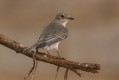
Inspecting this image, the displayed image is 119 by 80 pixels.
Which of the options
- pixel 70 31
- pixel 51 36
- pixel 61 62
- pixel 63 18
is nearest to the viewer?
pixel 61 62

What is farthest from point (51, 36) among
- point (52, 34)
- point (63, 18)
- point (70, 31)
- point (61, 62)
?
point (70, 31)

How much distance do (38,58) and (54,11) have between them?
151 inches

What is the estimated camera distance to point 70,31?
565 cm

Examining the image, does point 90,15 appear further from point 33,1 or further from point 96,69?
point 96,69

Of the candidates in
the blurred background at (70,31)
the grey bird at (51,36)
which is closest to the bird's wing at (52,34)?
the grey bird at (51,36)

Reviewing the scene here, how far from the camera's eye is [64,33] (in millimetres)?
2887

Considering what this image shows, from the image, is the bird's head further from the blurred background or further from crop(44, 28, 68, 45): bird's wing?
the blurred background

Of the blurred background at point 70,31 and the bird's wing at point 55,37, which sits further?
the blurred background at point 70,31

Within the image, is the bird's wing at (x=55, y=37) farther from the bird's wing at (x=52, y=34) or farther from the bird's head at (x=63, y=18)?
the bird's head at (x=63, y=18)

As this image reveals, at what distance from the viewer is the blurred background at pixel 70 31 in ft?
17.5

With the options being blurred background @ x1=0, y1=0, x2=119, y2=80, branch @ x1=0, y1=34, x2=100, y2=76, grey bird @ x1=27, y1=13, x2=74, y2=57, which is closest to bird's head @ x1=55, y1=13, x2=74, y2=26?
grey bird @ x1=27, y1=13, x2=74, y2=57

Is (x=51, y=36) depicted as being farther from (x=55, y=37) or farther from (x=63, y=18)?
(x=63, y=18)

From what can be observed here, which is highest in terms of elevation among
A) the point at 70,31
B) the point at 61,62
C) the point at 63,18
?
the point at 70,31

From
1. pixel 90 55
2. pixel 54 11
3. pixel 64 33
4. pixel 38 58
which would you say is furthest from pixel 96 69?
pixel 54 11
